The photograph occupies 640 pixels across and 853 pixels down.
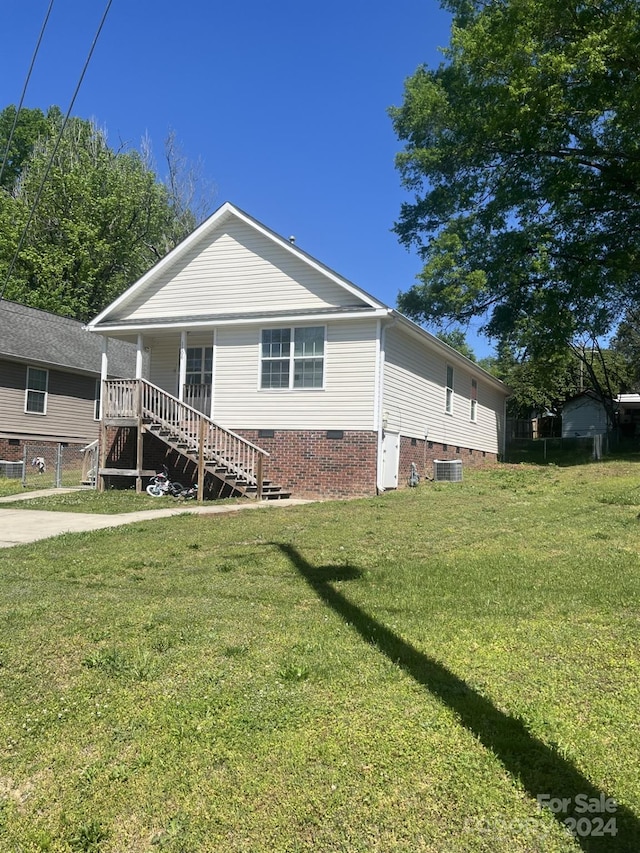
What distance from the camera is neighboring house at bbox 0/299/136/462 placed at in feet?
75.4

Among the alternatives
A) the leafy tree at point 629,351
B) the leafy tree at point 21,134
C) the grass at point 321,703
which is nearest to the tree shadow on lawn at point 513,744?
the grass at point 321,703

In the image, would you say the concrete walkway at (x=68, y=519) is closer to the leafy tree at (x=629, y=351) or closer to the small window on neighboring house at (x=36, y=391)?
the small window on neighboring house at (x=36, y=391)

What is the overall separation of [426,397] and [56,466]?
11.5 meters

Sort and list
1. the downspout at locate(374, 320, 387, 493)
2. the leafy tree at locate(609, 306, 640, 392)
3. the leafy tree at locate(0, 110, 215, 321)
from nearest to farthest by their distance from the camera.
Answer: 1. the downspout at locate(374, 320, 387, 493)
2. the leafy tree at locate(0, 110, 215, 321)
3. the leafy tree at locate(609, 306, 640, 392)

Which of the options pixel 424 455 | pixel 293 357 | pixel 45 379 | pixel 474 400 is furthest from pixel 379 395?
pixel 45 379

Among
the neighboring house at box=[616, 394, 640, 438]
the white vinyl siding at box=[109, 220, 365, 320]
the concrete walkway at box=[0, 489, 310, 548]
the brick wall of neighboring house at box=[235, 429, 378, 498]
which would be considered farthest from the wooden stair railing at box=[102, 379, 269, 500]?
the neighboring house at box=[616, 394, 640, 438]

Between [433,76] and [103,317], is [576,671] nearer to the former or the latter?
[103,317]

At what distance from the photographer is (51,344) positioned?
25.3m

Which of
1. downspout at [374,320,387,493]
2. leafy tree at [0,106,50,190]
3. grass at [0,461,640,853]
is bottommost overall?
grass at [0,461,640,853]

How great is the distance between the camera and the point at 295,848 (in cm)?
241

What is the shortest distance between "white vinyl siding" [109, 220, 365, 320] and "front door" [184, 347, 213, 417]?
53.5 inches

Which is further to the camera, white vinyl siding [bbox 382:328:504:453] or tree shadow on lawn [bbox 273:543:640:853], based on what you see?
white vinyl siding [bbox 382:328:504:453]

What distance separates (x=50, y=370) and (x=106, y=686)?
23.0 metres

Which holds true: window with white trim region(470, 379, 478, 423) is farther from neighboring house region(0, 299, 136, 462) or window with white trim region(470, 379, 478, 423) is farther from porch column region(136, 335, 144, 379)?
neighboring house region(0, 299, 136, 462)
